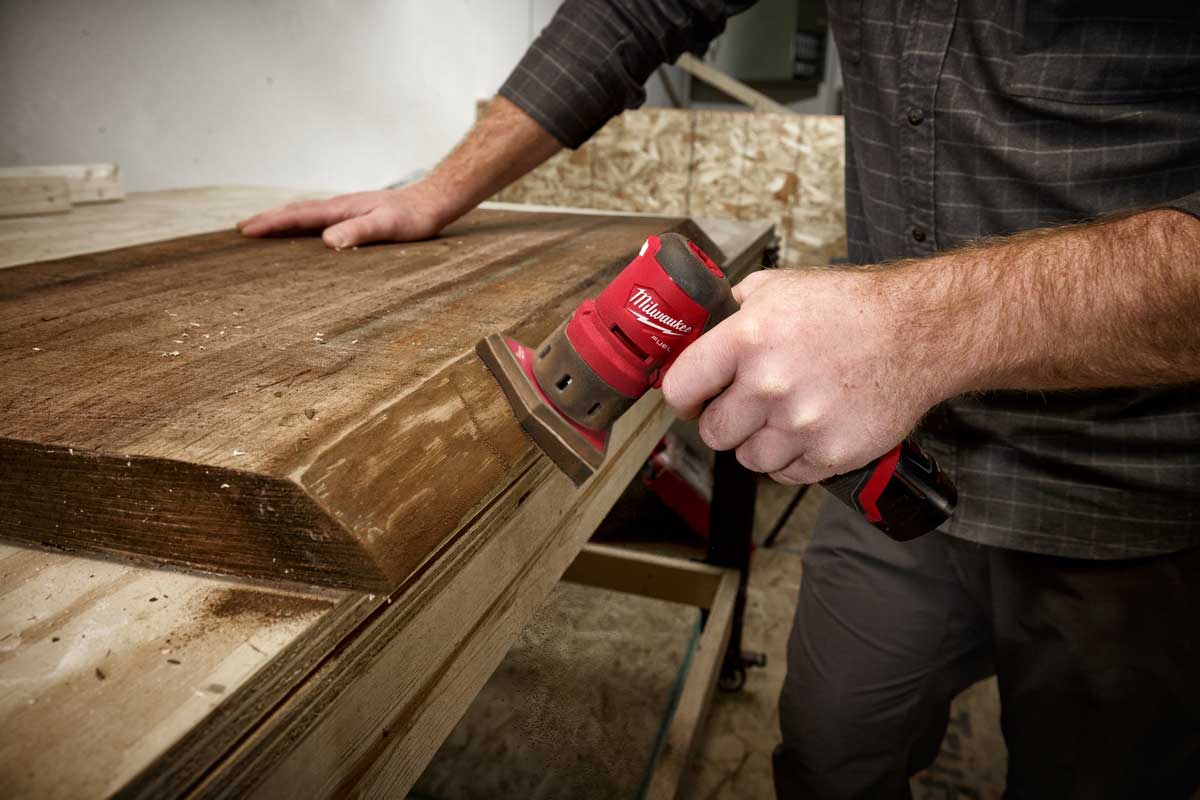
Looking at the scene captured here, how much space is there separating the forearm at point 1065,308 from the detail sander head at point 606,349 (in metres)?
0.16

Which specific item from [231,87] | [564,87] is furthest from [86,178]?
[564,87]

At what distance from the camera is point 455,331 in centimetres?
59

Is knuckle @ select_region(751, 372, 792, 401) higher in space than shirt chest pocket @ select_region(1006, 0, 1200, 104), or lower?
lower

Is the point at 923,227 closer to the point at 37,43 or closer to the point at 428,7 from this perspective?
the point at 37,43

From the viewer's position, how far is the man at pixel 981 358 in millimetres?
564

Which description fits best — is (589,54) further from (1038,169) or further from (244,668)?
(244,668)

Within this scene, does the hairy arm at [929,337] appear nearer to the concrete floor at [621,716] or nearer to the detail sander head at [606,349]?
the detail sander head at [606,349]

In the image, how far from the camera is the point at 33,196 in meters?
1.15

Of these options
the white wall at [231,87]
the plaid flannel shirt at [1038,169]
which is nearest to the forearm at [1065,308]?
the plaid flannel shirt at [1038,169]

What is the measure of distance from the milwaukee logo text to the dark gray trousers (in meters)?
0.66

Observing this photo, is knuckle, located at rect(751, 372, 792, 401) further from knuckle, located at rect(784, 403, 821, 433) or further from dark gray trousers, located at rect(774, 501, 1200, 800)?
dark gray trousers, located at rect(774, 501, 1200, 800)

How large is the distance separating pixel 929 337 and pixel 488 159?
690 mm

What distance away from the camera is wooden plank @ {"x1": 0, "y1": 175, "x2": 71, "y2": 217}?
3.57 feet

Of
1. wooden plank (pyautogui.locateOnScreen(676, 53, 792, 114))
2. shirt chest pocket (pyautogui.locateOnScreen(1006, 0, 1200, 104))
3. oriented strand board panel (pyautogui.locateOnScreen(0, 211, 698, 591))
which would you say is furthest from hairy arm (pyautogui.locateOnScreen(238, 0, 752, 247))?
wooden plank (pyautogui.locateOnScreen(676, 53, 792, 114))
